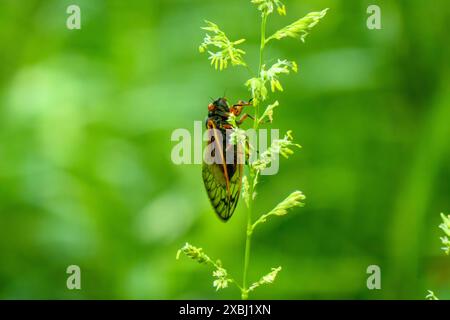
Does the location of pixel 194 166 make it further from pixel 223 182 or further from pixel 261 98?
pixel 261 98

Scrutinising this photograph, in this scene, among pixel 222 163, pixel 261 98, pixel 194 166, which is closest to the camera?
pixel 261 98

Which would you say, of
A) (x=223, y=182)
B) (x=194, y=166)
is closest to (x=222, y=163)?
(x=223, y=182)

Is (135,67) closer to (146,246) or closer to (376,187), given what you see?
(146,246)

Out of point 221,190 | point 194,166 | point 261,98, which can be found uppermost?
point 194,166

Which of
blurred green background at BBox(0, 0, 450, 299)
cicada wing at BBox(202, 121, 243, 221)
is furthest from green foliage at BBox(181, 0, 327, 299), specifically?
blurred green background at BBox(0, 0, 450, 299)

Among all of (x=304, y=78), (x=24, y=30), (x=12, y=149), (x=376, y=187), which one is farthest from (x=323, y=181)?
(x=24, y=30)

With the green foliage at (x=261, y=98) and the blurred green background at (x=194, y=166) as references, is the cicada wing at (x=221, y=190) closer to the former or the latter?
the green foliage at (x=261, y=98)

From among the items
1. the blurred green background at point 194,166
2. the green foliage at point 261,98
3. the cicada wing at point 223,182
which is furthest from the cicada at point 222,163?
the blurred green background at point 194,166
